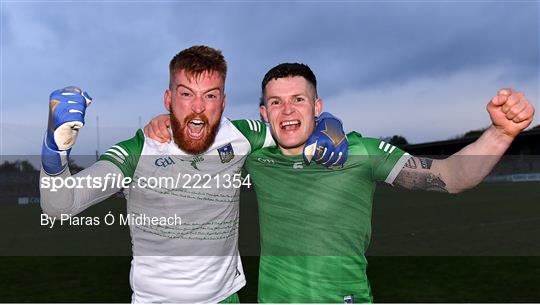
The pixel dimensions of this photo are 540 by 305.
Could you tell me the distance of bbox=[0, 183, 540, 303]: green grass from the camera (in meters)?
8.99

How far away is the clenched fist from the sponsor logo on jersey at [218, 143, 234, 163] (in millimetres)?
1816

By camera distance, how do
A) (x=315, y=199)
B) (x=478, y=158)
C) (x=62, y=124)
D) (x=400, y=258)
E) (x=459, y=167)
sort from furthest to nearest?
(x=400, y=258) → (x=315, y=199) → (x=459, y=167) → (x=478, y=158) → (x=62, y=124)

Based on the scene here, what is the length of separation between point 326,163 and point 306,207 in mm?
331

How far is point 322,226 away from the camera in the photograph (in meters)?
3.97

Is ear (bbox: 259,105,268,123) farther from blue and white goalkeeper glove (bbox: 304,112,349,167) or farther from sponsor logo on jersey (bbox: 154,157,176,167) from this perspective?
sponsor logo on jersey (bbox: 154,157,176,167)

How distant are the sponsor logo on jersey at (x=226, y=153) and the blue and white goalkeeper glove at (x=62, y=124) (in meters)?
1.16

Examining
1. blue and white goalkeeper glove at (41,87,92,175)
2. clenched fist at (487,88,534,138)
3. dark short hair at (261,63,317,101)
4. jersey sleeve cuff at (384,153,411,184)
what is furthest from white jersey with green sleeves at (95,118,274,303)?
clenched fist at (487,88,534,138)

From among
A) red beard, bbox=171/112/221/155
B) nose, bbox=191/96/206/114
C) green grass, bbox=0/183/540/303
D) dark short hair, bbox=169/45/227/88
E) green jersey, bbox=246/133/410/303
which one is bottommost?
green grass, bbox=0/183/540/303

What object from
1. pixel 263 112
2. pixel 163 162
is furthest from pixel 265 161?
pixel 163 162

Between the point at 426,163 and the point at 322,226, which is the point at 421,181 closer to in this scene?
the point at 426,163

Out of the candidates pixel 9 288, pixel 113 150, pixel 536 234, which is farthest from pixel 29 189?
pixel 113 150

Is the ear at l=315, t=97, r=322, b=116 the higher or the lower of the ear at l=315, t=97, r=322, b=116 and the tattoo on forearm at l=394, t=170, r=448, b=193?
the higher

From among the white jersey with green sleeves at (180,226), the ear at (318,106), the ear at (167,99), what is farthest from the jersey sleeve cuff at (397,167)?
the ear at (167,99)

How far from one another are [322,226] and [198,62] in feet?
4.59
